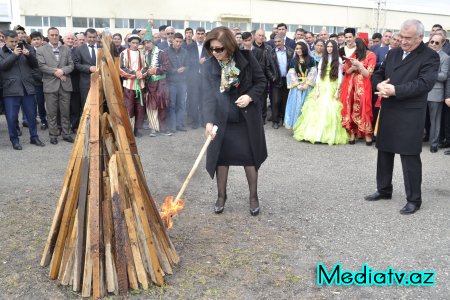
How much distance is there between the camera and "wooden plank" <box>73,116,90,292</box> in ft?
10.8

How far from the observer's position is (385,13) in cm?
4381

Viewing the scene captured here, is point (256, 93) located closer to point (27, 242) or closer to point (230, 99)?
point (230, 99)

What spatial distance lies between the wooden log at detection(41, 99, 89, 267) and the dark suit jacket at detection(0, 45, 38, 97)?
4.97 metres

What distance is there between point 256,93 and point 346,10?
40.3 metres

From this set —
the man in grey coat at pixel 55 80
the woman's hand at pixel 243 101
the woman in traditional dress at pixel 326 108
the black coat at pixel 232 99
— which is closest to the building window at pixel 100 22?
the man in grey coat at pixel 55 80

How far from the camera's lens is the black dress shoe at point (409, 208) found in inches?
199

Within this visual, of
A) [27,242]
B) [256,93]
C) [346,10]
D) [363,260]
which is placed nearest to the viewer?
[363,260]

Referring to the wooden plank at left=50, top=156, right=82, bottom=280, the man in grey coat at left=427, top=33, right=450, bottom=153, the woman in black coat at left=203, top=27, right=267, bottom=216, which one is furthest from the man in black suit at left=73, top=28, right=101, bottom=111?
the man in grey coat at left=427, top=33, right=450, bottom=153

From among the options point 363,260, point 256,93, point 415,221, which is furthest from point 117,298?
point 415,221

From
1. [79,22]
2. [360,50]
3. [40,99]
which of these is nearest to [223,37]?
[360,50]

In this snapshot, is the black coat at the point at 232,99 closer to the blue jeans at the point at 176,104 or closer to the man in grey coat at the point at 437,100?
the man in grey coat at the point at 437,100

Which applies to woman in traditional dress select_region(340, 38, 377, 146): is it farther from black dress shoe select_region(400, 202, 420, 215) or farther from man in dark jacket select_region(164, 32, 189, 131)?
black dress shoe select_region(400, 202, 420, 215)

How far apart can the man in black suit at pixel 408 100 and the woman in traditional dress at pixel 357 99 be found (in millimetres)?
3170

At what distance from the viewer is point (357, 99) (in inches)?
334
